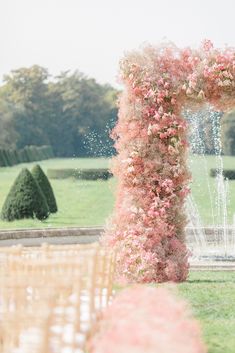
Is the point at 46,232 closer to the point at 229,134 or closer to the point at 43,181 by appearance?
the point at 43,181

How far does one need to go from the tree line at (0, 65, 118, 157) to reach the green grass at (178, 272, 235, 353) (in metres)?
45.8

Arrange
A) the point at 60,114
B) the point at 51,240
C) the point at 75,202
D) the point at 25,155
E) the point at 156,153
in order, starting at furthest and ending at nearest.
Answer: the point at 60,114
the point at 25,155
the point at 75,202
the point at 51,240
the point at 156,153

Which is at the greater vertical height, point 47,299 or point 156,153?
point 156,153

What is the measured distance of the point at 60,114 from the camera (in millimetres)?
58531

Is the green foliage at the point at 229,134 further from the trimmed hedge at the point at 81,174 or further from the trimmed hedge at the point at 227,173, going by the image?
the trimmed hedge at the point at 81,174

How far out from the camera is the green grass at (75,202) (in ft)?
68.2

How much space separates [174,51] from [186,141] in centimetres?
113

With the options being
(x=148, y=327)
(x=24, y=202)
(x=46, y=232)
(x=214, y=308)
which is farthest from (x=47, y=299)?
(x=24, y=202)

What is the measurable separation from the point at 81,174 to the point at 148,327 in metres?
37.3

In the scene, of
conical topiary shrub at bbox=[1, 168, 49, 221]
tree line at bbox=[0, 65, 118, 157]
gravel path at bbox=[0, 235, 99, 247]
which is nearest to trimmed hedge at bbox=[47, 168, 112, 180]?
tree line at bbox=[0, 65, 118, 157]

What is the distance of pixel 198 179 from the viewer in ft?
126

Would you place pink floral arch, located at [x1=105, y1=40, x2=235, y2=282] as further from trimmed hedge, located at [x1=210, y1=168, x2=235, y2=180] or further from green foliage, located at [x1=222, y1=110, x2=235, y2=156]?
green foliage, located at [x1=222, y1=110, x2=235, y2=156]

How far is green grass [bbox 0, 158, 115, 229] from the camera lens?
819 inches

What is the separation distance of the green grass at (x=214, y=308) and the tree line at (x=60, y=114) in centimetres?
4576
